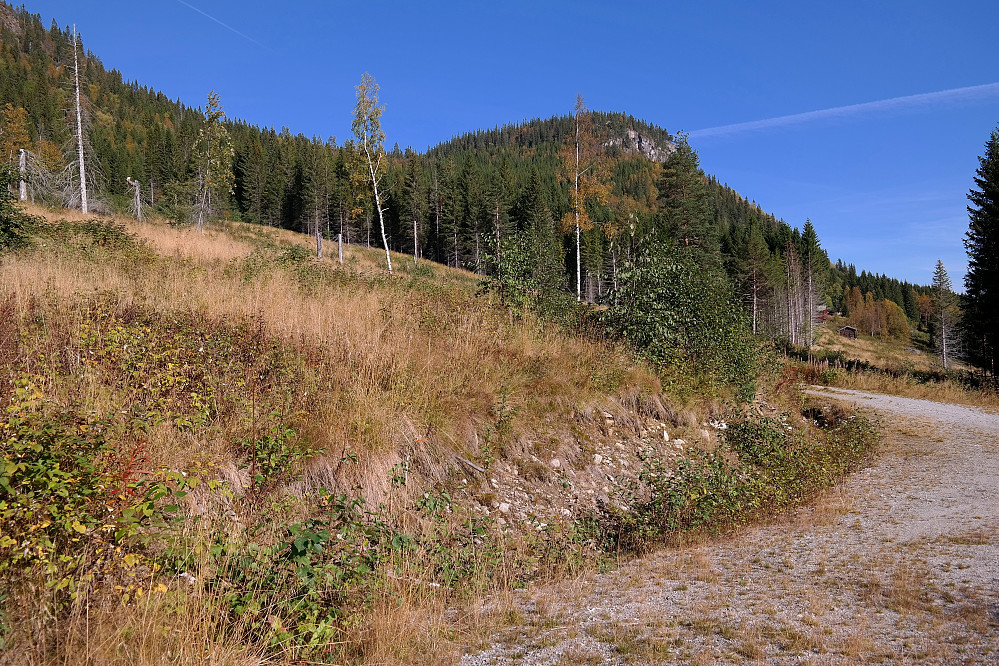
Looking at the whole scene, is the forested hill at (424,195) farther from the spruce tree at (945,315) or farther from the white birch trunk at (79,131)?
the spruce tree at (945,315)

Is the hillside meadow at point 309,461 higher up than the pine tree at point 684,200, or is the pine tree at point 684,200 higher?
the pine tree at point 684,200

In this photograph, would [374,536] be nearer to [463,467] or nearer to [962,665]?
[463,467]

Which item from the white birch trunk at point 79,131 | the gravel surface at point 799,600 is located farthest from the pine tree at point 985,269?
the white birch trunk at point 79,131

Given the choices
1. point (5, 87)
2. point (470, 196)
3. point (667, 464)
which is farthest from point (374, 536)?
point (5, 87)

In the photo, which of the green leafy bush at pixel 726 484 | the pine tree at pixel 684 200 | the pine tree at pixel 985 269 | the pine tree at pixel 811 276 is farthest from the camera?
the pine tree at pixel 811 276

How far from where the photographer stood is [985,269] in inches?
895

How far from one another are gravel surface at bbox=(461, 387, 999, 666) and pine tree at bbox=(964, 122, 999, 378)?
2290 cm

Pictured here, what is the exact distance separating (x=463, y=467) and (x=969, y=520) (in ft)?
17.1

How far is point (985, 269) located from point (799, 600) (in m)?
29.1

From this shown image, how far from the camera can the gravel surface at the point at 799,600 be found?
8.43 ft

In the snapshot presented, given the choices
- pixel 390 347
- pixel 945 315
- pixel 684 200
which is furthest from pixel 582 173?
pixel 945 315

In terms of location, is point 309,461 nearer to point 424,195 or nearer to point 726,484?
point 726,484

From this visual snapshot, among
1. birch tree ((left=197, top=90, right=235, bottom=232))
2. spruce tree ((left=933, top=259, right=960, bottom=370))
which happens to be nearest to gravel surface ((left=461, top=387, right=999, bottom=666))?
birch tree ((left=197, top=90, right=235, bottom=232))

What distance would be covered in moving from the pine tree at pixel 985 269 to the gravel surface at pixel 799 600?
22897mm
